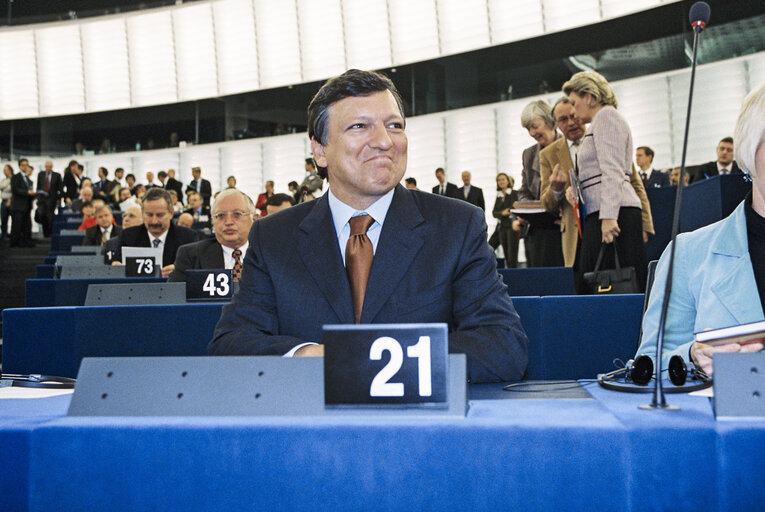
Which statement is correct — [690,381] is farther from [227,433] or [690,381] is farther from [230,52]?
[230,52]

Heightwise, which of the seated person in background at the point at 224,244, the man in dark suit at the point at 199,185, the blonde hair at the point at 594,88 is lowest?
the seated person in background at the point at 224,244

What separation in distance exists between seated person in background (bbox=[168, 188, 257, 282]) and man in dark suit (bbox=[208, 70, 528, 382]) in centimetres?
253

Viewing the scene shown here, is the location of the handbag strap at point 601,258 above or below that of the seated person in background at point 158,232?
below

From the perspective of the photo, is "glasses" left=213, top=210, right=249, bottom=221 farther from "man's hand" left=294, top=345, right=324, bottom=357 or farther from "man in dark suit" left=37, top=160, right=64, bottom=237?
"man in dark suit" left=37, top=160, right=64, bottom=237

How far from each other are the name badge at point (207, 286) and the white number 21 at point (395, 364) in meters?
2.41

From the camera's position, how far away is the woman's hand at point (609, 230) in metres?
3.40

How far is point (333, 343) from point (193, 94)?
17346 millimetres

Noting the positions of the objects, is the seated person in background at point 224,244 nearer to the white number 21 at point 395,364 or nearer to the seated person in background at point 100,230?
the white number 21 at point 395,364

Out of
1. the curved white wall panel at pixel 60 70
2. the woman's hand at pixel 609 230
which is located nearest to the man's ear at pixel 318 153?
the woman's hand at pixel 609 230

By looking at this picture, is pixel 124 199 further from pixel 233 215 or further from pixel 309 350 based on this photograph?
pixel 309 350

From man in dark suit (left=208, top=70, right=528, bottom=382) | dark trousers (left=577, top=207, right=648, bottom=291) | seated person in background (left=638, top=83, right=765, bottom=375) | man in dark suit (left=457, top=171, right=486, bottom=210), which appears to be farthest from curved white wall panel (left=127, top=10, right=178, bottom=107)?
seated person in background (left=638, top=83, right=765, bottom=375)

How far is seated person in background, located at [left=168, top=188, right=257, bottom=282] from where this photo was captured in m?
4.35

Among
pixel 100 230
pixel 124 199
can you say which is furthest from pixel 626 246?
pixel 124 199

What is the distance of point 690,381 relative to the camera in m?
1.20
